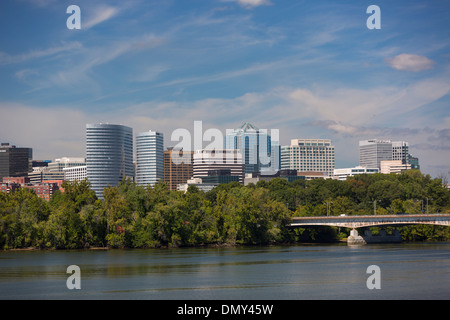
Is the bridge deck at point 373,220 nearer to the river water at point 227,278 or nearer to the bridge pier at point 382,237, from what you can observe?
the bridge pier at point 382,237

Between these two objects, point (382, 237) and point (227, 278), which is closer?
point (227, 278)

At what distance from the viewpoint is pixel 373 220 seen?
130m

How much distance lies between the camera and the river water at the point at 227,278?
164 feet

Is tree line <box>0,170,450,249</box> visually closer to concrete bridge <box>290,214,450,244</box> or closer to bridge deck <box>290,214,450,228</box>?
bridge deck <box>290,214,450,228</box>

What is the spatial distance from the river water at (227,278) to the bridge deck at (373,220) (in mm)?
40897

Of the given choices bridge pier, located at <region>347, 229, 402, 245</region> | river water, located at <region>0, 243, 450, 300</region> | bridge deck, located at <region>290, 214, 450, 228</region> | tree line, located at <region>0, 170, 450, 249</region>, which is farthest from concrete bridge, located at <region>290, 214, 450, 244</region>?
river water, located at <region>0, 243, 450, 300</region>

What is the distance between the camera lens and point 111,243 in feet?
366

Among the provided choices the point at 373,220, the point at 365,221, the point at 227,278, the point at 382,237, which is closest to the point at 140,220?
the point at 365,221

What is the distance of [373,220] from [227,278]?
75.2 metres

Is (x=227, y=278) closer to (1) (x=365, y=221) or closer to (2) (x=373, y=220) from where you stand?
(2) (x=373, y=220)

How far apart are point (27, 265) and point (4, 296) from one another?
90.5ft
